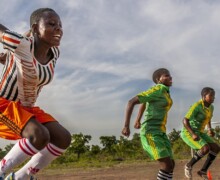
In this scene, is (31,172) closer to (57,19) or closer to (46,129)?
(46,129)

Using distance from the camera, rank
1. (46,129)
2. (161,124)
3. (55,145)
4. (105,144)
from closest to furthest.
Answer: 1. (46,129)
2. (55,145)
3. (161,124)
4. (105,144)

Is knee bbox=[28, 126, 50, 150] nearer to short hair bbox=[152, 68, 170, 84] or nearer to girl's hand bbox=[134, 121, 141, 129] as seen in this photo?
girl's hand bbox=[134, 121, 141, 129]

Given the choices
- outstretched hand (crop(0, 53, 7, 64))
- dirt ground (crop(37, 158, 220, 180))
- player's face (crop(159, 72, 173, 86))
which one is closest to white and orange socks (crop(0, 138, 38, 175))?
outstretched hand (crop(0, 53, 7, 64))

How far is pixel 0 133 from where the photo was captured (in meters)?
4.25

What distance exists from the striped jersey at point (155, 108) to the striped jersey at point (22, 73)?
2.29 m

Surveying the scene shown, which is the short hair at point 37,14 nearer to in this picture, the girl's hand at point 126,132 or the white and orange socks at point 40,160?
the white and orange socks at point 40,160

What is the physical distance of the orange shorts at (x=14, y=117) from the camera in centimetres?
398

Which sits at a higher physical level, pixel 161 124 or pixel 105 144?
pixel 105 144

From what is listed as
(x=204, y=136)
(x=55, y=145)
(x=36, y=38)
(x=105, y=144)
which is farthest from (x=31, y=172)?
(x=105, y=144)

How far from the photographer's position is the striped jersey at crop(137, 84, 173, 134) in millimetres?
6371

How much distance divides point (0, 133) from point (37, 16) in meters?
1.19

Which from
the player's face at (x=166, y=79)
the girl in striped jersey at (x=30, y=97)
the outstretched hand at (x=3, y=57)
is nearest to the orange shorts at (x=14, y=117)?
the girl in striped jersey at (x=30, y=97)

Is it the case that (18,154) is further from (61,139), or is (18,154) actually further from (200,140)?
(200,140)

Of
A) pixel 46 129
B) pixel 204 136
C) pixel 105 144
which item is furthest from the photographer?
pixel 105 144
